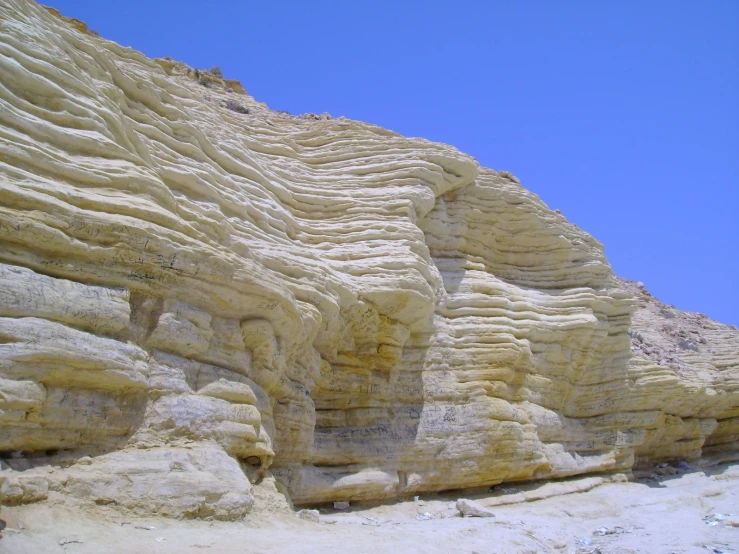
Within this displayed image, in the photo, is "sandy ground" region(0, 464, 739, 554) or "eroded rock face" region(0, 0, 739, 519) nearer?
"sandy ground" region(0, 464, 739, 554)

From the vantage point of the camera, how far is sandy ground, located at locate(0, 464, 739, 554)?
549 cm

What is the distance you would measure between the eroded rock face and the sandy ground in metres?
0.34

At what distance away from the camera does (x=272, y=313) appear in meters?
9.03

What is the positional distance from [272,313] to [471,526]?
451 cm

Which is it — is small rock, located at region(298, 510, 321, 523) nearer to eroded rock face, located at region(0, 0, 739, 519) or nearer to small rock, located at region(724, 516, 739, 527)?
eroded rock face, located at region(0, 0, 739, 519)

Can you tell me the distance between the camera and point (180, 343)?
25.4ft

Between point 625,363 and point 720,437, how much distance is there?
285 inches

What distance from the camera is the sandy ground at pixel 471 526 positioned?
549 centimetres

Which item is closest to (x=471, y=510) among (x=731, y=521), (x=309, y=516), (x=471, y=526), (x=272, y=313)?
(x=471, y=526)

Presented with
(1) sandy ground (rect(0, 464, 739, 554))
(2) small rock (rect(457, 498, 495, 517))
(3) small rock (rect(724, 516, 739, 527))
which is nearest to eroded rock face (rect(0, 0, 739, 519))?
(1) sandy ground (rect(0, 464, 739, 554))

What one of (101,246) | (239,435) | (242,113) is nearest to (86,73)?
(101,246)

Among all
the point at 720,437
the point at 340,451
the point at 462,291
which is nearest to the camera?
the point at 340,451

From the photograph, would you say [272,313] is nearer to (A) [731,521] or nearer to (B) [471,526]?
(B) [471,526]

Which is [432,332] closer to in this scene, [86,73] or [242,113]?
[242,113]
